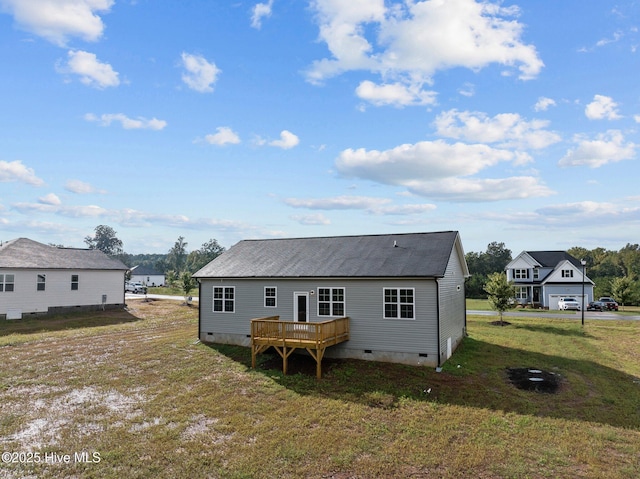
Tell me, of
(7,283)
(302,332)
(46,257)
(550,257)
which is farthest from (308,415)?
(550,257)

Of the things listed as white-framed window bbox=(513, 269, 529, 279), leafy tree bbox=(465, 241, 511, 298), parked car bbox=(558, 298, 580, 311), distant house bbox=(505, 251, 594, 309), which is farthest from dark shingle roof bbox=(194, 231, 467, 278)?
leafy tree bbox=(465, 241, 511, 298)

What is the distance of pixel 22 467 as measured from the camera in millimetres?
8609

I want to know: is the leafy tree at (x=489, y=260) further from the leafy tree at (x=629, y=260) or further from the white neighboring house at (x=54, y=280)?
the white neighboring house at (x=54, y=280)

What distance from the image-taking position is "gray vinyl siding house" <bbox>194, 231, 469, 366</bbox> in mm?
16281

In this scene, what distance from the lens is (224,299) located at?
807 inches

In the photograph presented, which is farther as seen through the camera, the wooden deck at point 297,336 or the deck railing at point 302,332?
the deck railing at point 302,332

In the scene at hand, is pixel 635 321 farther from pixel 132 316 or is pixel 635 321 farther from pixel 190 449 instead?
pixel 132 316

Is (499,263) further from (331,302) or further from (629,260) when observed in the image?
(331,302)

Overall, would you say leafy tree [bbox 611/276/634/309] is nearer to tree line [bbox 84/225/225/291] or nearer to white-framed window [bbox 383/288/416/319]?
A: white-framed window [bbox 383/288/416/319]

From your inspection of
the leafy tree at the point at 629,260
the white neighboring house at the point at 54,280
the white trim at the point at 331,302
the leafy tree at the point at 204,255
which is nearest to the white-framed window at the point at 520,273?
the white trim at the point at 331,302

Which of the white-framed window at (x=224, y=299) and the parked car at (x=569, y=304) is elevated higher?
the white-framed window at (x=224, y=299)

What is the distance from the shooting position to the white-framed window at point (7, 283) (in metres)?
28.3

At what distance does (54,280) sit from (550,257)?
5173 centimetres

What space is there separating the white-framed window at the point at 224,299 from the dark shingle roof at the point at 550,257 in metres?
40.5
